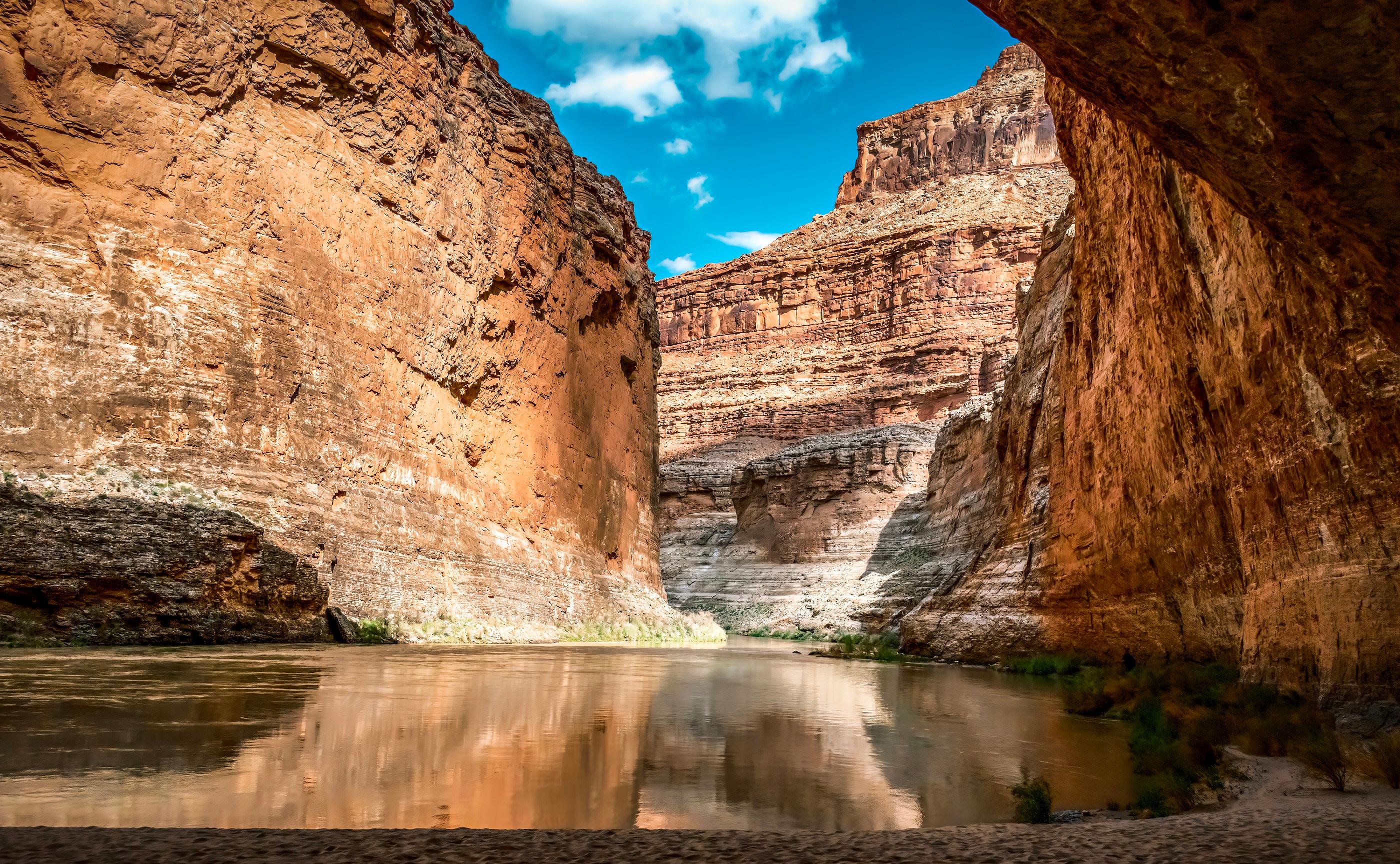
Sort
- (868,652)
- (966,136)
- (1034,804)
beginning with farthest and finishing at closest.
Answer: (966,136)
(868,652)
(1034,804)

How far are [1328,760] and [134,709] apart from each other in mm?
7984

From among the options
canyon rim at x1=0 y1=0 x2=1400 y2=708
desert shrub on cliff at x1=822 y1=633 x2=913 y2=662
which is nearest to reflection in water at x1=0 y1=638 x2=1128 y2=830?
canyon rim at x1=0 y1=0 x2=1400 y2=708

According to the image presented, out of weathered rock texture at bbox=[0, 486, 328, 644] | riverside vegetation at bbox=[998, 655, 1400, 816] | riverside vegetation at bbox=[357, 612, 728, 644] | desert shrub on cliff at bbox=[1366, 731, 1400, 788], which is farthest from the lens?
riverside vegetation at bbox=[357, 612, 728, 644]

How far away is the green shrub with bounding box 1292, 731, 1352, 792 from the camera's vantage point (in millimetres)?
4801

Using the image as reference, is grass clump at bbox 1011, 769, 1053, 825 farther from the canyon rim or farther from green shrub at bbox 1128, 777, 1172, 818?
the canyon rim

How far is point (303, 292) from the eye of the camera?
18734 mm

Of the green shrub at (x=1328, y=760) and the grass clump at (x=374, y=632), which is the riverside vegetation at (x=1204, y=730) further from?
the grass clump at (x=374, y=632)

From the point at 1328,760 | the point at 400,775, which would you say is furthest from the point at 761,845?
the point at 1328,760

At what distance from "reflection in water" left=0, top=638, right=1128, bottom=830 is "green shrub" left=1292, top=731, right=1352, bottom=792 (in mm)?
1083

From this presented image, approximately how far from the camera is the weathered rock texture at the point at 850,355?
145 ft

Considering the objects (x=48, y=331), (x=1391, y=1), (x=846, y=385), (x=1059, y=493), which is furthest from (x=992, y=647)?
(x=846, y=385)

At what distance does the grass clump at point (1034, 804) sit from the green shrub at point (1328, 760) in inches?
66.4

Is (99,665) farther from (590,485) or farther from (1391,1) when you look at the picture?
(590,485)

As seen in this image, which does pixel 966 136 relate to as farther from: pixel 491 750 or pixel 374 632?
pixel 491 750
